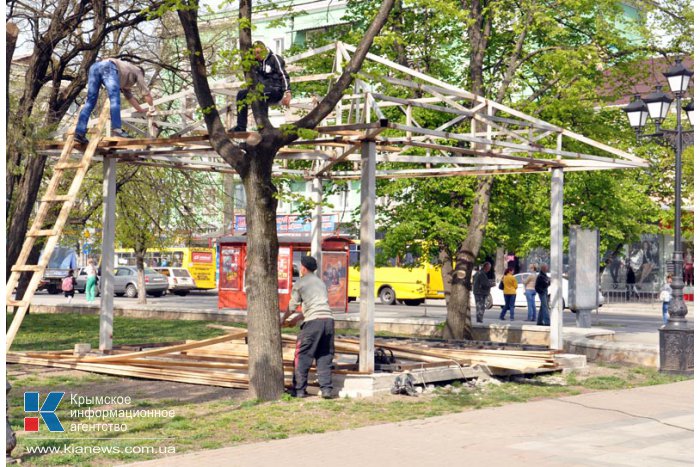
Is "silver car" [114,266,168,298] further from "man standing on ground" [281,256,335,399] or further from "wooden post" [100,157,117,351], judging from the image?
"man standing on ground" [281,256,335,399]

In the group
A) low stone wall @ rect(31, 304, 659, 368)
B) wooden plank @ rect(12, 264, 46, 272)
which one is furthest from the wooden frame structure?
wooden plank @ rect(12, 264, 46, 272)

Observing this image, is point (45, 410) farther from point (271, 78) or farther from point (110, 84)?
point (271, 78)

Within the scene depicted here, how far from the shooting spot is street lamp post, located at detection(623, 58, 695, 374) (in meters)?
17.6

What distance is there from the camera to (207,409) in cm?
1229

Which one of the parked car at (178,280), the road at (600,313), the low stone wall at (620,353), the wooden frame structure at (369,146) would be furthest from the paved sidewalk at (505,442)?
the parked car at (178,280)

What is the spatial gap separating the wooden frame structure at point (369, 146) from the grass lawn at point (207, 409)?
135 centimetres

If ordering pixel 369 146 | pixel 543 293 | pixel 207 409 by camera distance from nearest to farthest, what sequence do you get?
pixel 207 409 → pixel 369 146 → pixel 543 293

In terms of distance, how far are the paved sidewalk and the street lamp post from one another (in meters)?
4.41

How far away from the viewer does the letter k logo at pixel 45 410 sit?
1076 cm

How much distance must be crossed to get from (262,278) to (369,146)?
2.36m

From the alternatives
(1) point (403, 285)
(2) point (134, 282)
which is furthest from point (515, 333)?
(2) point (134, 282)

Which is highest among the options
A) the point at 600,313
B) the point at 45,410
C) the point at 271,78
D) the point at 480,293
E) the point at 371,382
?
the point at 271,78

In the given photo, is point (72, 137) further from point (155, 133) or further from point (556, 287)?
point (556, 287)

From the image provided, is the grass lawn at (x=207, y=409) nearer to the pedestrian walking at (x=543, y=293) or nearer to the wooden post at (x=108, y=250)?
the wooden post at (x=108, y=250)
